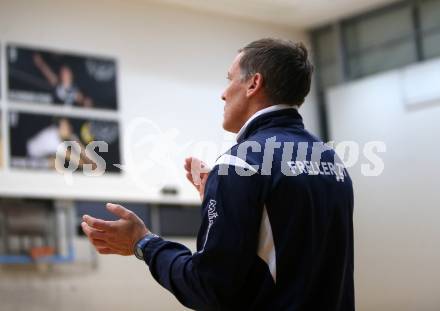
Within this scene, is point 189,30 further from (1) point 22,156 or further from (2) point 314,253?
(2) point 314,253

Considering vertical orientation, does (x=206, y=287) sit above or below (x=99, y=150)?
below

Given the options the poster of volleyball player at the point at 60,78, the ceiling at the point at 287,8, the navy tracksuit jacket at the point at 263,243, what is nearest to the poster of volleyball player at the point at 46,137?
the poster of volleyball player at the point at 60,78

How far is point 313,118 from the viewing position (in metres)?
14.4

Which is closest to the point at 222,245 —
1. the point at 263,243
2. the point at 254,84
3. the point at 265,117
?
the point at 263,243

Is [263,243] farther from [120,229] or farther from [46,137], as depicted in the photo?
[46,137]

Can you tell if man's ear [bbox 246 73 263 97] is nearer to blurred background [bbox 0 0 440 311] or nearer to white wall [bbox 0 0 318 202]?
blurred background [bbox 0 0 440 311]

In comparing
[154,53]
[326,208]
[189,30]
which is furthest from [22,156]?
[326,208]

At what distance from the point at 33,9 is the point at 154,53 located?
7.06 ft

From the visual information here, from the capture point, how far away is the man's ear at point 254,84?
318cm

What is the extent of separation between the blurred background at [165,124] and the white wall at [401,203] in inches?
0.9

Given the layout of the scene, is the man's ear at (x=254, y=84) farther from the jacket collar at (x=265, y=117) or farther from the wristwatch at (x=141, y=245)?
the wristwatch at (x=141, y=245)

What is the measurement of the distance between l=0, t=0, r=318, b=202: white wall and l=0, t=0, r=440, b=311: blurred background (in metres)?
0.02

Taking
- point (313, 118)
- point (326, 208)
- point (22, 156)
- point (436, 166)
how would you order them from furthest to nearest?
1. point (313, 118)
2. point (436, 166)
3. point (22, 156)
4. point (326, 208)

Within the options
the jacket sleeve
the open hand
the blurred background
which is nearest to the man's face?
the jacket sleeve
